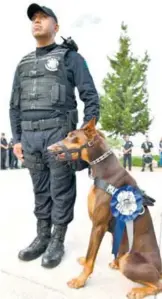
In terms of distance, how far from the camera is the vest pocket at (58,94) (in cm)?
321

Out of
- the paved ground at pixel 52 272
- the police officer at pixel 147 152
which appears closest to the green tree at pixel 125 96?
the police officer at pixel 147 152

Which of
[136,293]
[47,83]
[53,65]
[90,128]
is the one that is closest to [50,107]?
[47,83]

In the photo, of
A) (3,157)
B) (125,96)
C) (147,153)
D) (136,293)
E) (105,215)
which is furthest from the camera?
(125,96)

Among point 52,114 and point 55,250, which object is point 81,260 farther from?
point 52,114

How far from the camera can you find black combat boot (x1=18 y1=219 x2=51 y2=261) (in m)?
3.40

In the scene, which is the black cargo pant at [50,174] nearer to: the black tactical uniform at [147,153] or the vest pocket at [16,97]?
the vest pocket at [16,97]

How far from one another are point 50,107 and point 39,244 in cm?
133

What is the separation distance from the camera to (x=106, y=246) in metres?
3.87

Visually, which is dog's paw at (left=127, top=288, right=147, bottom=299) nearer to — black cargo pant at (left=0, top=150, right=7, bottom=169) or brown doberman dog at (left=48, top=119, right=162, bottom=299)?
brown doberman dog at (left=48, top=119, right=162, bottom=299)

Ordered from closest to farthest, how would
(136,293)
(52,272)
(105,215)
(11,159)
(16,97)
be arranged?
(136,293)
(105,215)
(52,272)
(16,97)
(11,159)

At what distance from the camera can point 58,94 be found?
3.22 metres

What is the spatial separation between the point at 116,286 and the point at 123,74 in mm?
31924

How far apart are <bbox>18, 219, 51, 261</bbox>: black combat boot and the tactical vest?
1.15 metres

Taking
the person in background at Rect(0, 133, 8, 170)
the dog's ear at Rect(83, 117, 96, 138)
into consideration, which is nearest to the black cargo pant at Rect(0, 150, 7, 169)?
the person in background at Rect(0, 133, 8, 170)
